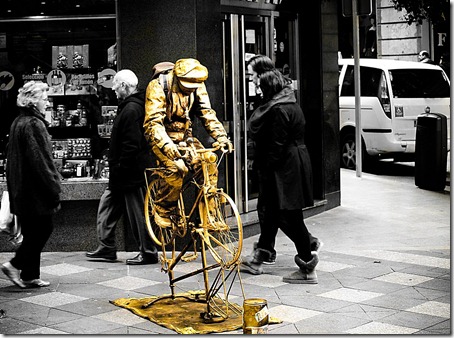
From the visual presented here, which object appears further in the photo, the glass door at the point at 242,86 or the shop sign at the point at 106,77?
the glass door at the point at 242,86

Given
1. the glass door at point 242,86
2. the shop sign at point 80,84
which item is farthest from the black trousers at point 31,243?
the glass door at point 242,86

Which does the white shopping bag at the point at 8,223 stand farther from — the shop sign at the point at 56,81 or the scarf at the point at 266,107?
the scarf at the point at 266,107

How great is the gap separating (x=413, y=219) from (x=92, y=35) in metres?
4.90

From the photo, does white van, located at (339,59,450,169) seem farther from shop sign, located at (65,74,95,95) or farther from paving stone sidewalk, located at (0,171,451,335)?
shop sign, located at (65,74,95,95)

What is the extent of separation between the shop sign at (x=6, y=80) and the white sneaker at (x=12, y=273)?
8.96 ft

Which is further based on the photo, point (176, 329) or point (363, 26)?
point (363, 26)

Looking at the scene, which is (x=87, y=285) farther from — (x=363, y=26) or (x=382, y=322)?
(x=363, y=26)

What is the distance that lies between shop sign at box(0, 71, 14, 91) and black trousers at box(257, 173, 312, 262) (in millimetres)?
3394

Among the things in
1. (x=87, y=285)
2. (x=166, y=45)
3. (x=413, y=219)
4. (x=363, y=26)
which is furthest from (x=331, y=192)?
(x=363, y=26)

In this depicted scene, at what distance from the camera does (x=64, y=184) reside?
410 inches

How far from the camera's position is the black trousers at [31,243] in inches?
342

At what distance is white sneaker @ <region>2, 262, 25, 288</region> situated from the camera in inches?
343

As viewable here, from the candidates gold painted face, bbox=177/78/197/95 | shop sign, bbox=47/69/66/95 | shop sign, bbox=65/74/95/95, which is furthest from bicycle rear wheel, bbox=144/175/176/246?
shop sign, bbox=47/69/66/95

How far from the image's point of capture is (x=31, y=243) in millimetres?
8695
